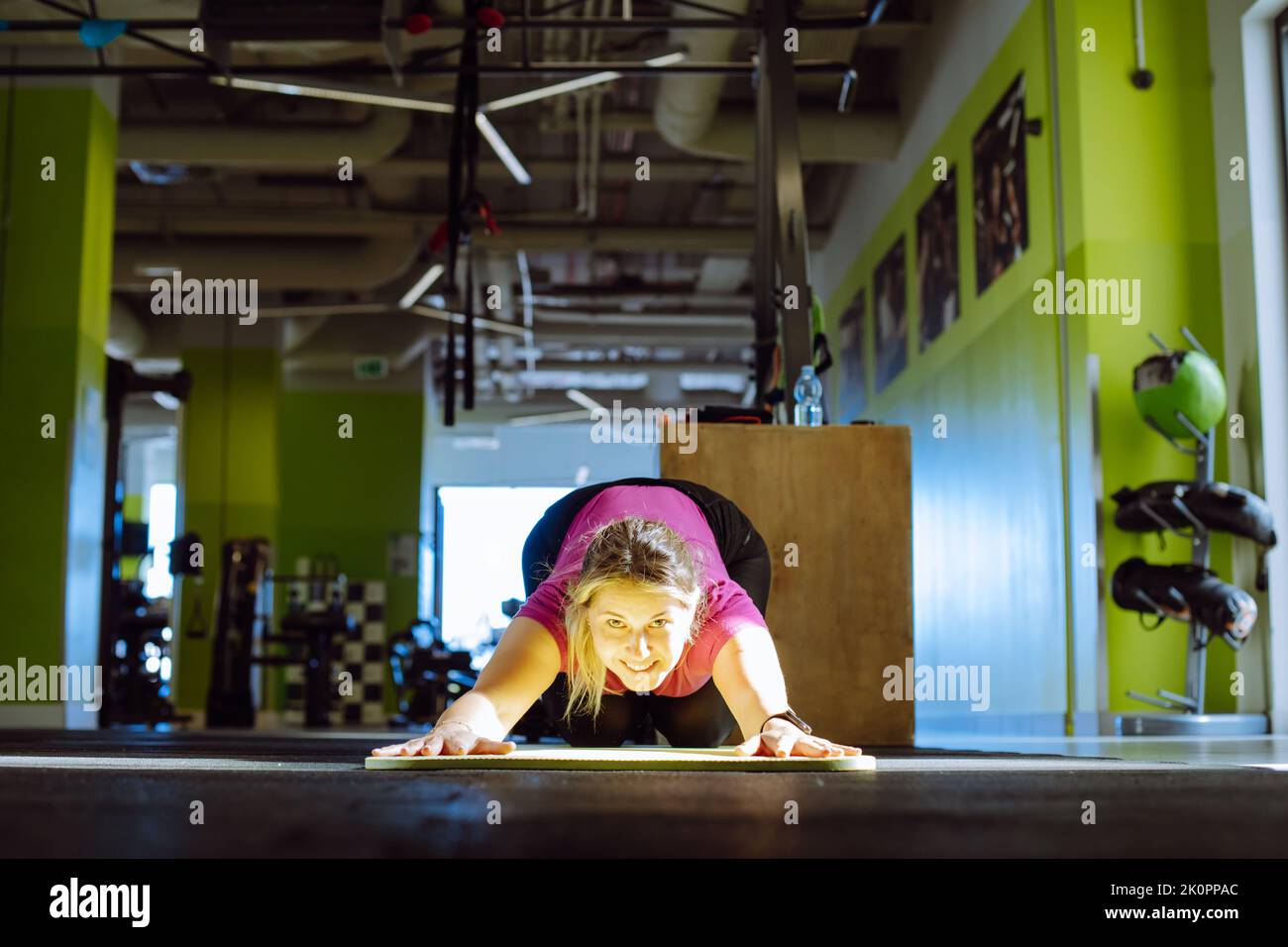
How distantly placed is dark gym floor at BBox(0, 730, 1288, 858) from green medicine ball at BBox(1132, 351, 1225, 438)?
3.30m

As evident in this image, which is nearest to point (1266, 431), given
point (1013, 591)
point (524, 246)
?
point (1013, 591)

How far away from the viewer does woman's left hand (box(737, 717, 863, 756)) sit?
83.1 inches

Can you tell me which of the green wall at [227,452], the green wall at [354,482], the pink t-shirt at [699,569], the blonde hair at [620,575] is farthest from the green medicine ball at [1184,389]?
the green wall at [354,482]

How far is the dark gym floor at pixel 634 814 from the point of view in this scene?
129cm

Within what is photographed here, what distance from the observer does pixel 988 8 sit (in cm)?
688

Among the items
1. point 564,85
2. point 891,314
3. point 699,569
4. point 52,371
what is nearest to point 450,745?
point 699,569

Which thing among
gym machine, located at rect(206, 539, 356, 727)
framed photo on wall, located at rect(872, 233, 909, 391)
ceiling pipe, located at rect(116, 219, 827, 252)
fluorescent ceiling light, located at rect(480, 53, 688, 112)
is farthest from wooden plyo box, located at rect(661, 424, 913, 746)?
ceiling pipe, located at rect(116, 219, 827, 252)

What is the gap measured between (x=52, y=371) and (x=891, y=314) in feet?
17.2

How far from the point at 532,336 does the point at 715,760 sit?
11701 mm

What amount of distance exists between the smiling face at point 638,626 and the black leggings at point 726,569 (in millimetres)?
670

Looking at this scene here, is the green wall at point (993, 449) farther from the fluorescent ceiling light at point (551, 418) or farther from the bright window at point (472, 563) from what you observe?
the bright window at point (472, 563)

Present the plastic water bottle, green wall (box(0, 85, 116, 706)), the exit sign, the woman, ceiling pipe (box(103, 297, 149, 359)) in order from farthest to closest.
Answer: the exit sign
ceiling pipe (box(103, 297, 149, 359))
green wall (box(0, 85, 116, 706))
the plastic water bottle
the woman

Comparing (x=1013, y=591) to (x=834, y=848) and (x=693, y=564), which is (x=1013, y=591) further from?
(x=834, y=848)

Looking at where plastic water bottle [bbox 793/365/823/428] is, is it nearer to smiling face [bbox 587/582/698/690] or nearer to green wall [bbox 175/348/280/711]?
smiling face [bbox 587/582/698/690]
